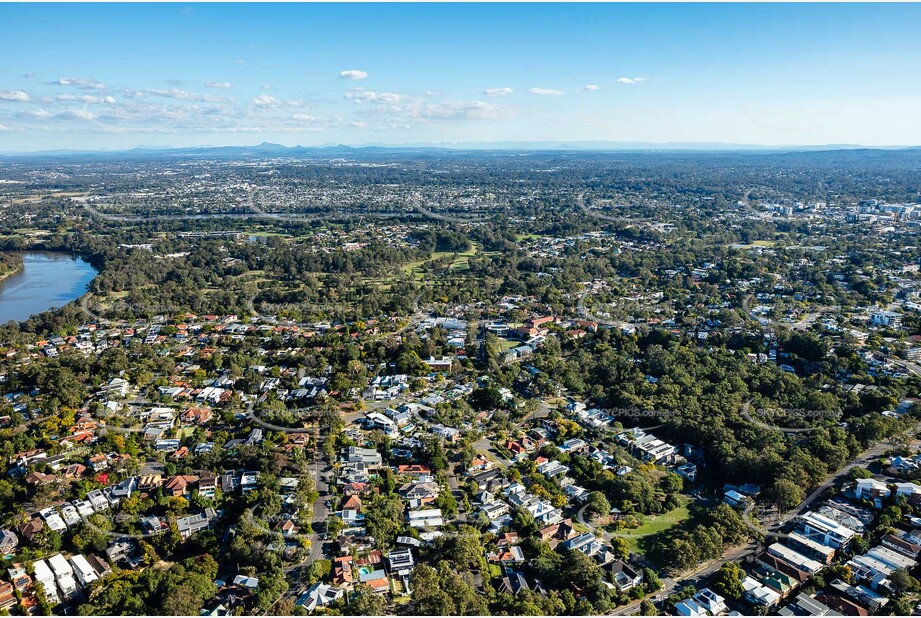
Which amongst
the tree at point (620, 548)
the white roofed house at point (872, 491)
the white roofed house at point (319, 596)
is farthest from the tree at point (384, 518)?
the white roofed house at point (872, 491)

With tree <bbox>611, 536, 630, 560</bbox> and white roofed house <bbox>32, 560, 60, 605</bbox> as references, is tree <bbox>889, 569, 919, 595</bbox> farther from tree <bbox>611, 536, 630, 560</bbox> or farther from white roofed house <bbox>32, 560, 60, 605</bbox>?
white roofed house <bbox>32, 560, 60, 605</bbox>

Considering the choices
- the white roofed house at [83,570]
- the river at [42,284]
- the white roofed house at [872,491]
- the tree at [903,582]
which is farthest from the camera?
the river at [42,284]

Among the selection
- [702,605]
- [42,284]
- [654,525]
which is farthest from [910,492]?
[42,284]

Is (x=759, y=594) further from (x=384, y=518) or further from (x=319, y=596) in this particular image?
(x=319, y=596)

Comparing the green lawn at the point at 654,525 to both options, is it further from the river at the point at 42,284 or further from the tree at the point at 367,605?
the river at the point at 42,284

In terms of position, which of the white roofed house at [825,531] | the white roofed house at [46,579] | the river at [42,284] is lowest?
the white roofed house at [46,579]

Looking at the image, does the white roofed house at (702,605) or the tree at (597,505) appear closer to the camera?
the white roofed house at (702,605)

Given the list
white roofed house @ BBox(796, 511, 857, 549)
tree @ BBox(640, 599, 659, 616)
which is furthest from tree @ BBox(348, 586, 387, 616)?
white roofed house @ BBox(796, 511, 857, 549)

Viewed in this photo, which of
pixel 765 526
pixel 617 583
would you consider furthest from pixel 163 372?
pixel 765 526
